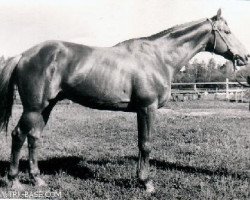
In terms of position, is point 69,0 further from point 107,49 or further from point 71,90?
point 71,90

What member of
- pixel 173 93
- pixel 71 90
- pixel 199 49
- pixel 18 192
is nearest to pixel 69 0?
pixel 71 90

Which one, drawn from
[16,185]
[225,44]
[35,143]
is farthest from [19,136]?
[225,44]

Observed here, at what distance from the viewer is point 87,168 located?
20.4ft

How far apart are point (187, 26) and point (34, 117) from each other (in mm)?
2683

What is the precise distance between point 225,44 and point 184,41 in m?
0.64

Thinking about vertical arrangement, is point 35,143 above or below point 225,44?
below

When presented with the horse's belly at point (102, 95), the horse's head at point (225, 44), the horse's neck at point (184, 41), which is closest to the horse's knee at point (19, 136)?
the horse's belly at point (102, 95)

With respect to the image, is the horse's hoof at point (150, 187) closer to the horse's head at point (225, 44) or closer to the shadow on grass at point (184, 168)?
the shadow on grass at point (184, 168)

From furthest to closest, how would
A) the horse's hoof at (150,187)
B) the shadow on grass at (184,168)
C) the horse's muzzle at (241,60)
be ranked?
the shadow on grass at (184,168) → the horse's muzzle at (241,60) → the horse's hoof at (150,187)

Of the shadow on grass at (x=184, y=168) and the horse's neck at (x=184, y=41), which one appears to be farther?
the shadow on grass at (x=184, y=168)

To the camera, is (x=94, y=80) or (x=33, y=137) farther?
(x=33, y=137)

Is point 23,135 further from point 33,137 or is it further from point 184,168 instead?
point 184,168

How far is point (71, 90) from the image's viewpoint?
513 centimetres

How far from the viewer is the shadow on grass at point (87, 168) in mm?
5587
